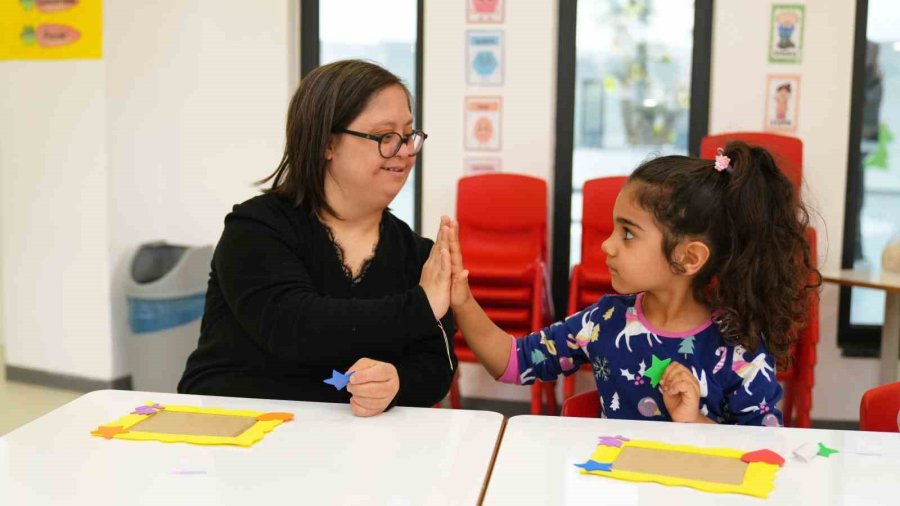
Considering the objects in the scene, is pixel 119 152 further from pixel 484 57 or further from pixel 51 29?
pixel 484 57

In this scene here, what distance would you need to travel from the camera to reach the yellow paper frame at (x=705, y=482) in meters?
1.13

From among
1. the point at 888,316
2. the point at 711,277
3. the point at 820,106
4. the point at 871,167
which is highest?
the point at 820,106

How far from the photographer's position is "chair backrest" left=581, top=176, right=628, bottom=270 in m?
3.73

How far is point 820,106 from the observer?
379 centimetres

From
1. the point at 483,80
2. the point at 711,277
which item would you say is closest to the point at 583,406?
the point at 711,277

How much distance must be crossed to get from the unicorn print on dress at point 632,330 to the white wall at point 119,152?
111 inches

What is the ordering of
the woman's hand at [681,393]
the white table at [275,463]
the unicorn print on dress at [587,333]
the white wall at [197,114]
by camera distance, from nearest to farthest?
the white table at [275,463]
the woman's hand at [681,393]
the unicorn print on dress at [587,333]
the white wall at [197,114]

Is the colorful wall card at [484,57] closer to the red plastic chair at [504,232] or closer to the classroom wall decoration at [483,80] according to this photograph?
the classroom wall decoration at [483,80]

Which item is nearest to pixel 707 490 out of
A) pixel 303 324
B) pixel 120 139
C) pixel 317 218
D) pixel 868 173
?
pixel 303 324

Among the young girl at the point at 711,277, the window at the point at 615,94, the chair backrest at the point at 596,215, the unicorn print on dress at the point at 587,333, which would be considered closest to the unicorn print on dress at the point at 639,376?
the young girl at the point at 711,277

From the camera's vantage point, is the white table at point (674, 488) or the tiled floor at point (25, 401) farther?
the tiled floor at point (25, 401)

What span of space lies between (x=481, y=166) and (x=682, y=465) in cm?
295

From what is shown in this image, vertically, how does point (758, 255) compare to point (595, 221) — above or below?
above

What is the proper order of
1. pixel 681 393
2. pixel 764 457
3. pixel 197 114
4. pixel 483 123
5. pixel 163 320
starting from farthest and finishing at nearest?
pixel 197 114 → pixel 483 123 → pixel 163 320 → pixel 681 393 → pixel 764 457
